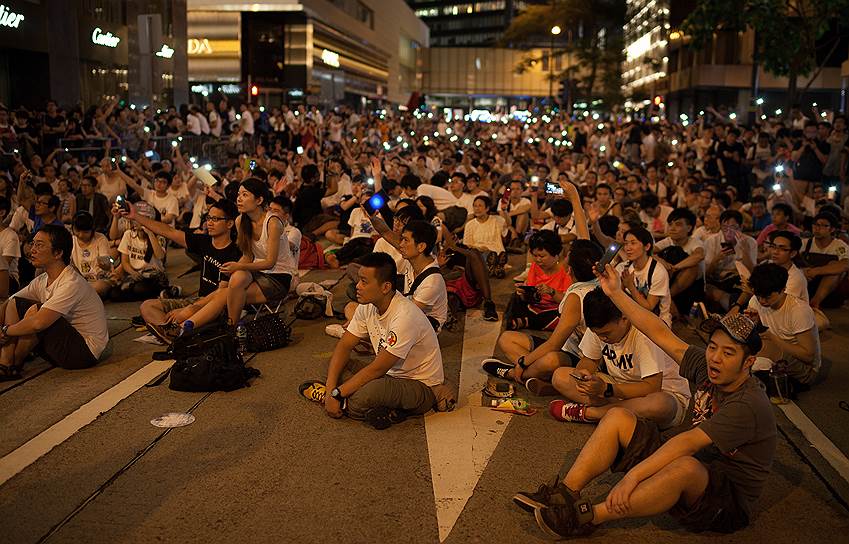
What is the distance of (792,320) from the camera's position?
7012mm

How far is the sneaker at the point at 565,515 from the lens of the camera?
440cm

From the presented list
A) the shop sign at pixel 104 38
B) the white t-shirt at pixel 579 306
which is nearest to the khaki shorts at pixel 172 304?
the white t-shirt at pixel 579 306

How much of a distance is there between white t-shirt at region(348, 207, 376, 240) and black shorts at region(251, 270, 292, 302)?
3.83 m

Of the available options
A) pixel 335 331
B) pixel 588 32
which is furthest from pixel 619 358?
pixel 588 32

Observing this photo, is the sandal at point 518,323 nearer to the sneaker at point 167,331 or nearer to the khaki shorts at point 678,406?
the khaki shorts at point 678,406

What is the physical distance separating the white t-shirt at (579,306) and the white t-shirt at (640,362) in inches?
20.1

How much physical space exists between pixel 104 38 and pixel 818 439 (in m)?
25.2

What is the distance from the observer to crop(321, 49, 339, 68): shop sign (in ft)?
174

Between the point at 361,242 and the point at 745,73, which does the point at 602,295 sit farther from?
the point at 745,73

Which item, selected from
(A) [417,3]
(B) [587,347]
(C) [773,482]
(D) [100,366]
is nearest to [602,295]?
(B) [587,347]

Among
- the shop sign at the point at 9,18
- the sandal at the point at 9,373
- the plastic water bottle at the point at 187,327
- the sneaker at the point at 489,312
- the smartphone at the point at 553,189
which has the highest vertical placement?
the shop sign at the point at 9,18

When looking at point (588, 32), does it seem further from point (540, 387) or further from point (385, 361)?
point (385, 361)

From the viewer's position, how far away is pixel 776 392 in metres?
6.96

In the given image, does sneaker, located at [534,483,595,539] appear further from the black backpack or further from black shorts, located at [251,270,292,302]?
black shorts, located at [251,270,292,302]
